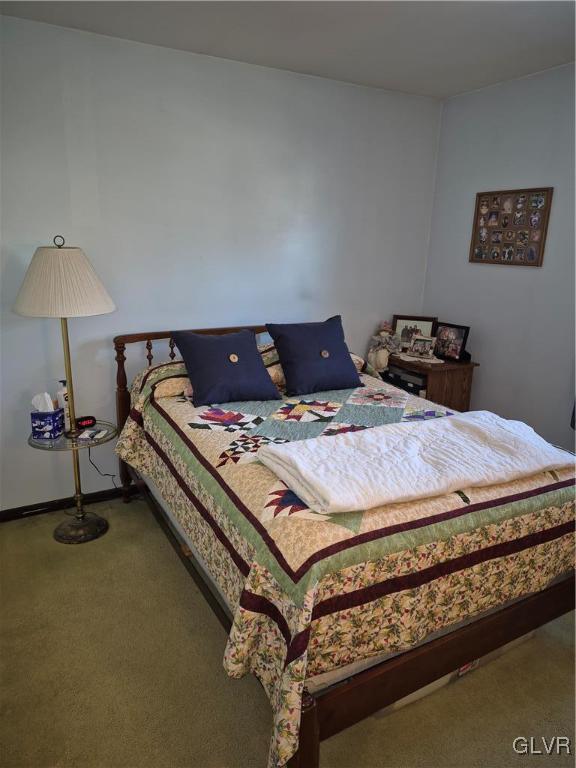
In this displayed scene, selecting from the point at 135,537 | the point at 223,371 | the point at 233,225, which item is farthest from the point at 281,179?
the point at 135,537

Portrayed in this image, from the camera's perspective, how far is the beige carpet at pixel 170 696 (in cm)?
156

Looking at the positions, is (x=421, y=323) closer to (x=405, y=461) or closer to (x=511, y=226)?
(x=511, y=226)

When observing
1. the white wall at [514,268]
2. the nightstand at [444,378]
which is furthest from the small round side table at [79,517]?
the white wall at [514,268]

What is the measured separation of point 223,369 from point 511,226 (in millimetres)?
1977

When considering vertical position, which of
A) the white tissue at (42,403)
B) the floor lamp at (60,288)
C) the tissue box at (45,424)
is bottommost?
the tissue box at (45,424)

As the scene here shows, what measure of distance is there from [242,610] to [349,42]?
100 inches

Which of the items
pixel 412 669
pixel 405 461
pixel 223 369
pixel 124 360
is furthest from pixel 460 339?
pixel 412 669

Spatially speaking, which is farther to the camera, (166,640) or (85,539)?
(85,539)

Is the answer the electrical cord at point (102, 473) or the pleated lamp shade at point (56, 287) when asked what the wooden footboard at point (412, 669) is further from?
the electrical cord at point (102, 473)

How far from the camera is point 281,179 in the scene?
3102mm

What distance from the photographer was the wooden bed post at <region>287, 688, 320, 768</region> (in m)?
1.26

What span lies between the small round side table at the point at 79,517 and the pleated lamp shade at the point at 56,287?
2.03 feet

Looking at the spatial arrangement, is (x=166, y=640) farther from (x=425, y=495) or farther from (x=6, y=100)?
(x=6, y=100)

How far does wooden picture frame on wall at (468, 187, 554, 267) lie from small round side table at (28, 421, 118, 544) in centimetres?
251
